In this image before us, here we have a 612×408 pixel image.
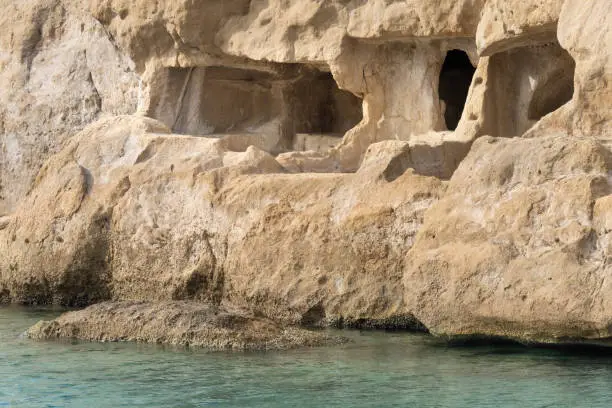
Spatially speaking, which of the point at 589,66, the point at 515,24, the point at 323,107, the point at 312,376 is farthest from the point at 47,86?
the point at 312,376

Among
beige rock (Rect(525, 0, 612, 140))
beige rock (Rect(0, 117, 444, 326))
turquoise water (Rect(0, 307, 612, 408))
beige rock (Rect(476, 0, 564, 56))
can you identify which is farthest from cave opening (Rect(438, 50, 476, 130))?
turquoise water (Rect(0, 307, 612, 408))

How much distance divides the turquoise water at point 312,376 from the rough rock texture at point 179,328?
0.15 meters

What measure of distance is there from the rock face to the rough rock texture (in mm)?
772

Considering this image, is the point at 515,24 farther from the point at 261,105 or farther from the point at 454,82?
the point at 261,105

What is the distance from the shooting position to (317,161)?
13.6 meters

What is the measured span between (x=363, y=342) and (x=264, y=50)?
14.3ft

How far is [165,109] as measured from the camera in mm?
15125

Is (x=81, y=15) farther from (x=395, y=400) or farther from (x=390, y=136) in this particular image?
(x=395, y=400)

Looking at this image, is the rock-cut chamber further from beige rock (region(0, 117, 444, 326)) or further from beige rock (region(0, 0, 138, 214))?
beige rock (region(0, 117, 444, 326))

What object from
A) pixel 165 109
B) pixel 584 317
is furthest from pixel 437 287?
pixel 165 109

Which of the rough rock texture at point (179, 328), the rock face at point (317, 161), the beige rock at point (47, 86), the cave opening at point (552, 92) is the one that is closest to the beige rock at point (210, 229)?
the rock face at point (317, 161)

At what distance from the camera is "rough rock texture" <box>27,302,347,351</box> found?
10.4 metres

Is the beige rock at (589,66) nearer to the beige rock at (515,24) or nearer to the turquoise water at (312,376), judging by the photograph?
the beige rock at (515,24)

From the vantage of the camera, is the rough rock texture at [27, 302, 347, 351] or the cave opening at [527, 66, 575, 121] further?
the cave opening at [527, 66, 575, 121]
